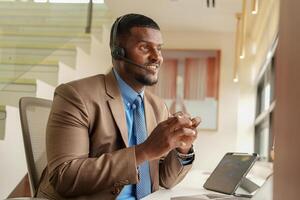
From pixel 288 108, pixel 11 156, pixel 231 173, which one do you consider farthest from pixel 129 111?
pixel 11 156

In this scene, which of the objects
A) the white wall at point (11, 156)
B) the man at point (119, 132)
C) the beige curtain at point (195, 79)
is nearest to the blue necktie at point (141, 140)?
the man at point (119, 132)

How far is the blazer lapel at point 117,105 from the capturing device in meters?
1.37

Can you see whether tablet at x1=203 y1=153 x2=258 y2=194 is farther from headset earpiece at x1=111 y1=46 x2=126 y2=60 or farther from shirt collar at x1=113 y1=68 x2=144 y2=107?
headset earpiece at x1=111 y1=46 x2=126 y2=60

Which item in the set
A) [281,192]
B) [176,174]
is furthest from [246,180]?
[281,192]

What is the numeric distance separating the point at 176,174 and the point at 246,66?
4251 mm

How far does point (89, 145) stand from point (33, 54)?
143 centimetres

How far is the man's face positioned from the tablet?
42 cm

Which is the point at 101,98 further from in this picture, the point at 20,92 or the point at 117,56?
the point at 20,92

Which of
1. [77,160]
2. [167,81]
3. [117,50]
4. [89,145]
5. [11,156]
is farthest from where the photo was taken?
[167,81]

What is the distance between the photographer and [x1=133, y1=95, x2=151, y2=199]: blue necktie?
1.40 metres

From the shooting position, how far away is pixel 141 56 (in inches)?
60.3

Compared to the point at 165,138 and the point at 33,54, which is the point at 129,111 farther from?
the point at 33,54

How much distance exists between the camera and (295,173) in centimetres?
57

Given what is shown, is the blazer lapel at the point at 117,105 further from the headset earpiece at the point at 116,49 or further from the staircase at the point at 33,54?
the staircase at the point at 33,54
